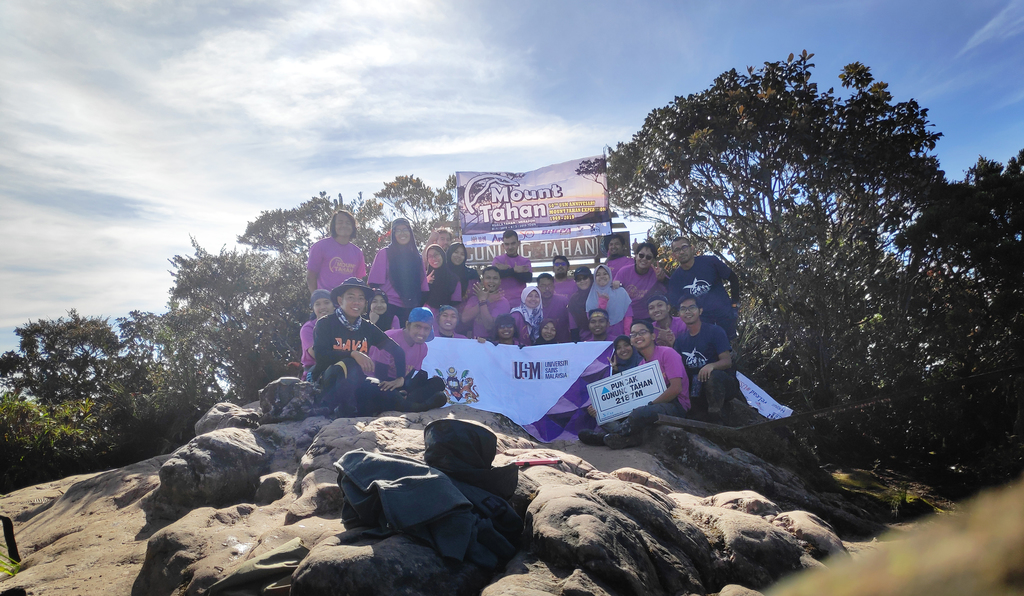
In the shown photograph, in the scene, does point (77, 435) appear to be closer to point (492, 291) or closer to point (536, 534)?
point (492, 291)

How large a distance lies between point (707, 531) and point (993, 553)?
3.58 m

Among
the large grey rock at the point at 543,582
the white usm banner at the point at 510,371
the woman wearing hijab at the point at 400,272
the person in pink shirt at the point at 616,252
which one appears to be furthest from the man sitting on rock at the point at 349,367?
the person in pink shirt at the point at 616,252

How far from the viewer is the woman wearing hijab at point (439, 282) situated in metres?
8.35

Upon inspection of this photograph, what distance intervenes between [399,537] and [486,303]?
559 cm

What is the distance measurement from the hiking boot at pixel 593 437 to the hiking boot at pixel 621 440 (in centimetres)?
10

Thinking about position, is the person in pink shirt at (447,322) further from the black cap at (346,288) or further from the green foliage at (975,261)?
the green foliage at (975,261)

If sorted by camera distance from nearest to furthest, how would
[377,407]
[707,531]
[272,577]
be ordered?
[272,577] → [707,531] → [377,407]

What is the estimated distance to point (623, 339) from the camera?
7156 millimetres

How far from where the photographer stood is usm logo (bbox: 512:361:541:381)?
7.55 meters

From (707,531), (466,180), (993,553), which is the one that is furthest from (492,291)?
(993,553)

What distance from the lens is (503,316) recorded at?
799 centimetres

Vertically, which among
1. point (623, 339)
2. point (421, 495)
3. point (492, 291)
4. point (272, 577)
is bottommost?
point (272, 577)

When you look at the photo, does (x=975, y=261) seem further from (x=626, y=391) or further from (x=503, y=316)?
(x=503, y=316)

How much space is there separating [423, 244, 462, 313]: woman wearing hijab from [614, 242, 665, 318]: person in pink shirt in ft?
7.99
